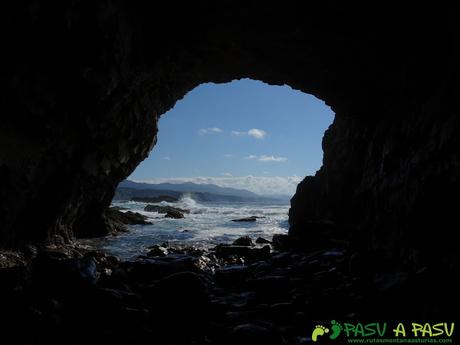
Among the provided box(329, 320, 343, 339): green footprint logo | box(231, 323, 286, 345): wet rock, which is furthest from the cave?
box(231, 323, 286, 345): wet rock

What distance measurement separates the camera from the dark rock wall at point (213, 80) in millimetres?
8711

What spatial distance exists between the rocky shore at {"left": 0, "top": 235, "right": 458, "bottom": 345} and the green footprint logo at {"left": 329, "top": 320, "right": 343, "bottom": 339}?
40 cm

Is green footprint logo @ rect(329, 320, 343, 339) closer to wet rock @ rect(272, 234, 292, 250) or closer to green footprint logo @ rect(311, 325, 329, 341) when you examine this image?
green footprint logo @ rect(311, 325, 329, 341)

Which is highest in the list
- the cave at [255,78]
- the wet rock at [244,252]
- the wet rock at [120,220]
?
the cave at [255,78]

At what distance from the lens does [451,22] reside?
26.5 feet

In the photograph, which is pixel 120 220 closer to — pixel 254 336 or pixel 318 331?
pixel 254 336

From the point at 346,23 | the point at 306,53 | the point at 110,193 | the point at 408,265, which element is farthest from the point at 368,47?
the point at 110,193

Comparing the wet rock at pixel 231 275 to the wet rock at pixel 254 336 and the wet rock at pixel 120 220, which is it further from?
the wet rock at pixel 120 220

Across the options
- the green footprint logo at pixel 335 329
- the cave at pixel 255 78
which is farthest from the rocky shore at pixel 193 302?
the green footprint logo at pixel 335 329

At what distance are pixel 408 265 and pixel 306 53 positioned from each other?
34.5 ft

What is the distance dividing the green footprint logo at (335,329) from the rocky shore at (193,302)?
0.40 meters

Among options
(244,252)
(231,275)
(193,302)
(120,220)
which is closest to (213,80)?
(244,252)

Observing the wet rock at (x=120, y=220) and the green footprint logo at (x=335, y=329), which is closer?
the green footprint logo at (x=335, y=329)

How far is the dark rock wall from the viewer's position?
8711mm
